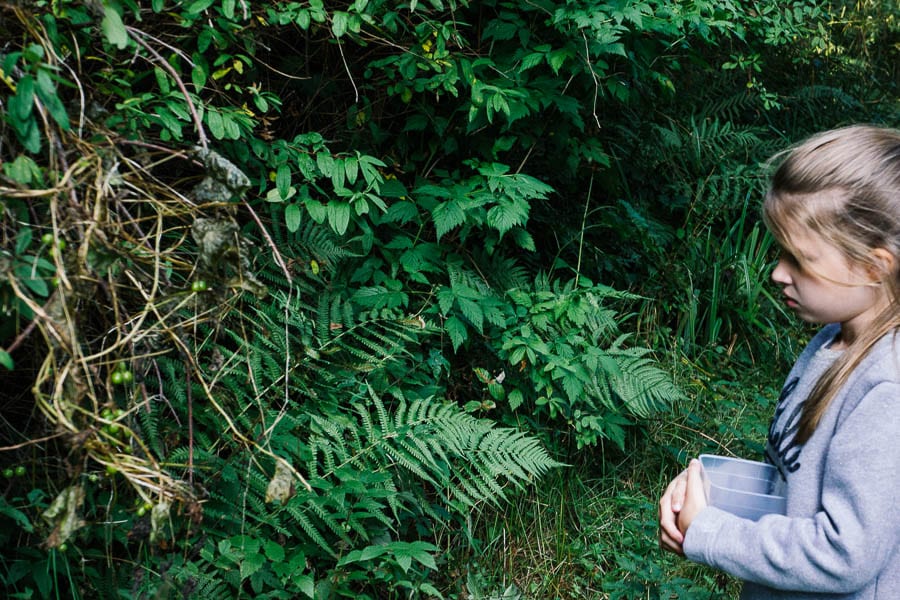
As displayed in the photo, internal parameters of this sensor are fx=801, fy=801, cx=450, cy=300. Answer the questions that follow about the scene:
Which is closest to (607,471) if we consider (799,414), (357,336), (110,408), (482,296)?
(482,296)

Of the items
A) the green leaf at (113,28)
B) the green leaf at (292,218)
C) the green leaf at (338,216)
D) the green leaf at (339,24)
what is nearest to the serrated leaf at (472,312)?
the green leaf at (338,216)

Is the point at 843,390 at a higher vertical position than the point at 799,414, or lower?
higher

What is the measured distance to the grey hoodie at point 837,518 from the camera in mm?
1270

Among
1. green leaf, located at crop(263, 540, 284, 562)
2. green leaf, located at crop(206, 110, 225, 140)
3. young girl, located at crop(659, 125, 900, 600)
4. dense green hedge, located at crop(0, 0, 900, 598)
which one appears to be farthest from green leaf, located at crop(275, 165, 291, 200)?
young girl, located at crop(659, 125, 900, 600)

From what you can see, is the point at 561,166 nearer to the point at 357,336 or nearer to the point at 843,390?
the point at 357,336

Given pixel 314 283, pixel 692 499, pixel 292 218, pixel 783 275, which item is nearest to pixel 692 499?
pixel 692 499

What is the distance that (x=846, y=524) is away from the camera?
1272mm

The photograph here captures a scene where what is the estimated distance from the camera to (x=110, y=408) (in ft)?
4.67

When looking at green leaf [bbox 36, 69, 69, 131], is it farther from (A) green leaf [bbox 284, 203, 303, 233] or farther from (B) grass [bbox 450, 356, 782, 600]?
(B) grass [bbox 450, 356, 782, 600]

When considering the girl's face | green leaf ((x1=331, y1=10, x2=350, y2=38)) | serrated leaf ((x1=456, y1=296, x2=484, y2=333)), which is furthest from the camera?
serrated leaf ((x1=456, y1=296, x2=484, y2=333))

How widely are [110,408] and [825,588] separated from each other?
126cm

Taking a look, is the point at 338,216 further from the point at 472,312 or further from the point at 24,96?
the point at 24,96

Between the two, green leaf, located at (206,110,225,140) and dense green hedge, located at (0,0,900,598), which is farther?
green leaf, located at (206,110,225,140)

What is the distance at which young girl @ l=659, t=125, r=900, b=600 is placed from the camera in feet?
4.21
